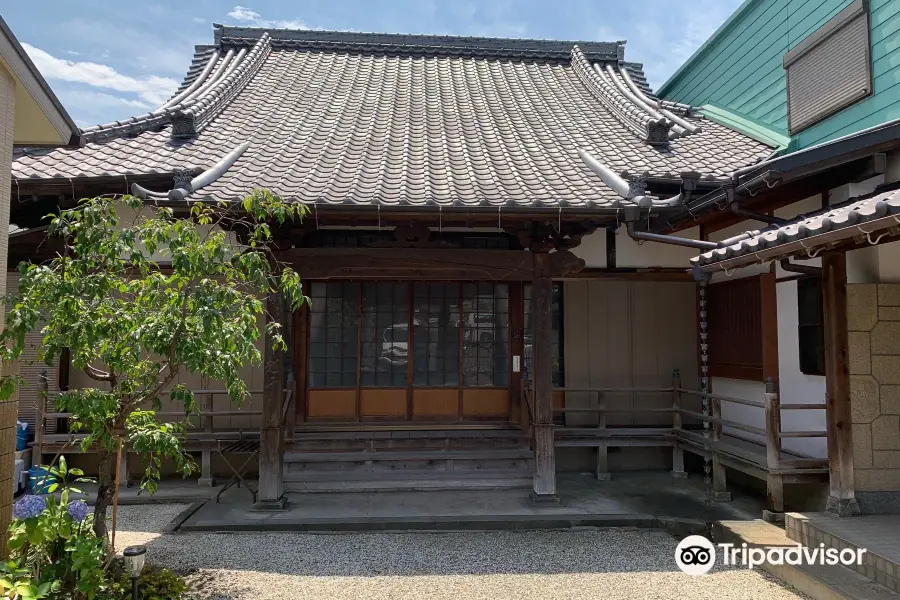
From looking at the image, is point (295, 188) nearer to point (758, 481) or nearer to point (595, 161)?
point (595, 161)

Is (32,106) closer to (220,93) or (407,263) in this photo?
(407,263)

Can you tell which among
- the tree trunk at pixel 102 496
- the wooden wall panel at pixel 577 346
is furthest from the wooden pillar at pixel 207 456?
the wooden wall panel at pixel 577 346

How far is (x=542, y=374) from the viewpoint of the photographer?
6668mm

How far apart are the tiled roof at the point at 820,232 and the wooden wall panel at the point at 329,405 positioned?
16.8 ft

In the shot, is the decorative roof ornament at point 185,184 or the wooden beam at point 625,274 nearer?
the decorative roof ornament at point 185,184

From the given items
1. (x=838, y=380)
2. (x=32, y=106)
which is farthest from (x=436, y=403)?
(x=32, y=106)

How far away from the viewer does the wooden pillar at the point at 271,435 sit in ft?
20.8

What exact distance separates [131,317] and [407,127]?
18.9 feet

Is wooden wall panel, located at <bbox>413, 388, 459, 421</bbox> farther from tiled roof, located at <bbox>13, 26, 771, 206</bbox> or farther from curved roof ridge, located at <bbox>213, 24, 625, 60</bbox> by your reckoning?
curved roof ridge, located at <bbox>213, 24, 625, 60</bbox>

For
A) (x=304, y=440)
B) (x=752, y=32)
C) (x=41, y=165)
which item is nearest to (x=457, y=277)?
(x=304, y=440)

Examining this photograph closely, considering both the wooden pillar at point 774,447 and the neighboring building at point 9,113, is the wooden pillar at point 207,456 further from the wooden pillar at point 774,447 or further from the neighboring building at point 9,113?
the wooden pillar at point 774,447

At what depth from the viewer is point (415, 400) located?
8.18 meters

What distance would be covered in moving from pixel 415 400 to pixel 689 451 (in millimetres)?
3954

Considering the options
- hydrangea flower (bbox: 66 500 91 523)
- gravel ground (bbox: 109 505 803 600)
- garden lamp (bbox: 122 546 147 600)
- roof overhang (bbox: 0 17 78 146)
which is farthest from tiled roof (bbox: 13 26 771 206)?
gravel ground (bbox: 109 505 803 600)
